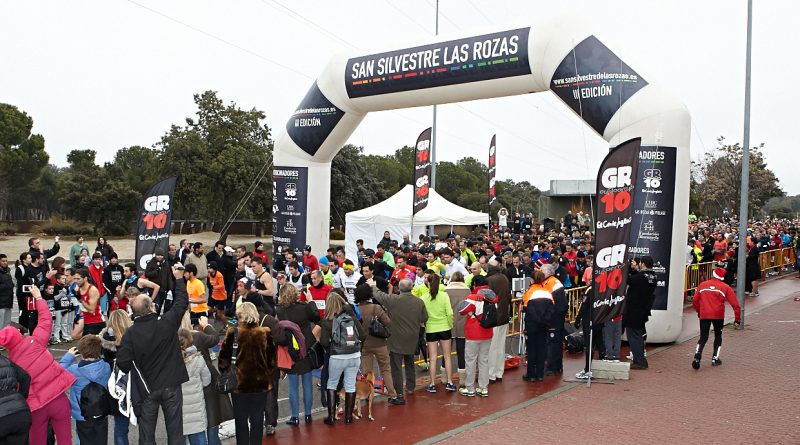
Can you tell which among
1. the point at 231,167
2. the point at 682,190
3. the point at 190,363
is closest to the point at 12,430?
the point at 190,363

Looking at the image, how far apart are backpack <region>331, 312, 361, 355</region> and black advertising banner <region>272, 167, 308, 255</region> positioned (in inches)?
379

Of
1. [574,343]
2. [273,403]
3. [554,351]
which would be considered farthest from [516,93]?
[273,403]

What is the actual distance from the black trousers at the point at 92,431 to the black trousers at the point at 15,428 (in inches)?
30.1

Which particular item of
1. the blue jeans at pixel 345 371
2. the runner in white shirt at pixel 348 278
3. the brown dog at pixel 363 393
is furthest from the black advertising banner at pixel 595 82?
the blue jeans at pixel 345 371

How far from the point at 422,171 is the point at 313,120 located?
14.1ft

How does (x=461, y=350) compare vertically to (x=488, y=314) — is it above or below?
below

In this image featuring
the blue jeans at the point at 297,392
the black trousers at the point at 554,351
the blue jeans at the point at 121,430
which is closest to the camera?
the blue jeans at the point at 121,430

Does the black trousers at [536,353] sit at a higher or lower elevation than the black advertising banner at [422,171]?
lower

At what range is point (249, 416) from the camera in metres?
6.82

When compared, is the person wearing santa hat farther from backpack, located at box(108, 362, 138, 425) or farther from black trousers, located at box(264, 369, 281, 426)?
backpack, located at box(108, 362, 138, 425)

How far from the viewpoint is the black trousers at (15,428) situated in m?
5.19

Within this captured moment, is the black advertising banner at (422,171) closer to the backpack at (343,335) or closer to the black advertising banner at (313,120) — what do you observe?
the black advertising banner at (313,120)

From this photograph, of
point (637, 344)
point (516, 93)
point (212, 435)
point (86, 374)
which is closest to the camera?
point (86, 374)

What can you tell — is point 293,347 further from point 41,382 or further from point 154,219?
point 154,219
